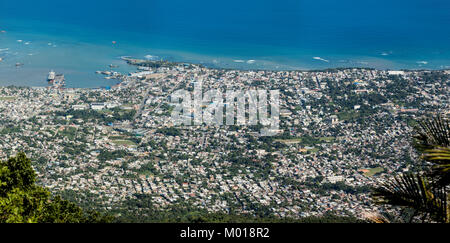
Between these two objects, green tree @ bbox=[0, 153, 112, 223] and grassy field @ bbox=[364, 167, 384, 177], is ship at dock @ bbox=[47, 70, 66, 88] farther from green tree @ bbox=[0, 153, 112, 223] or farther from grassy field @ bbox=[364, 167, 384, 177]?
green tree @ bbox=[0, 153, 112, 223]

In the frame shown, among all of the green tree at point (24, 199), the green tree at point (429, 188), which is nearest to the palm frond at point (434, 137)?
the green tree at point (429, 188)

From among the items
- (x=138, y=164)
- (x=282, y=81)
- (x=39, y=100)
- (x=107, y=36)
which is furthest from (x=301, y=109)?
(x=107, y=36)

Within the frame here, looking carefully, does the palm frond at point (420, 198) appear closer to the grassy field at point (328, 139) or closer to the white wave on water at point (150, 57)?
the grassy field at point (328, 139)

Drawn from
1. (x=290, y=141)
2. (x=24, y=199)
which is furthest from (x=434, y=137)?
(x=290, y=141)

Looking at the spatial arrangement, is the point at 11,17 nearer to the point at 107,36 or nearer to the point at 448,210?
the point at 107,36

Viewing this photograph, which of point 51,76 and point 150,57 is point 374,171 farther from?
point 150,57
